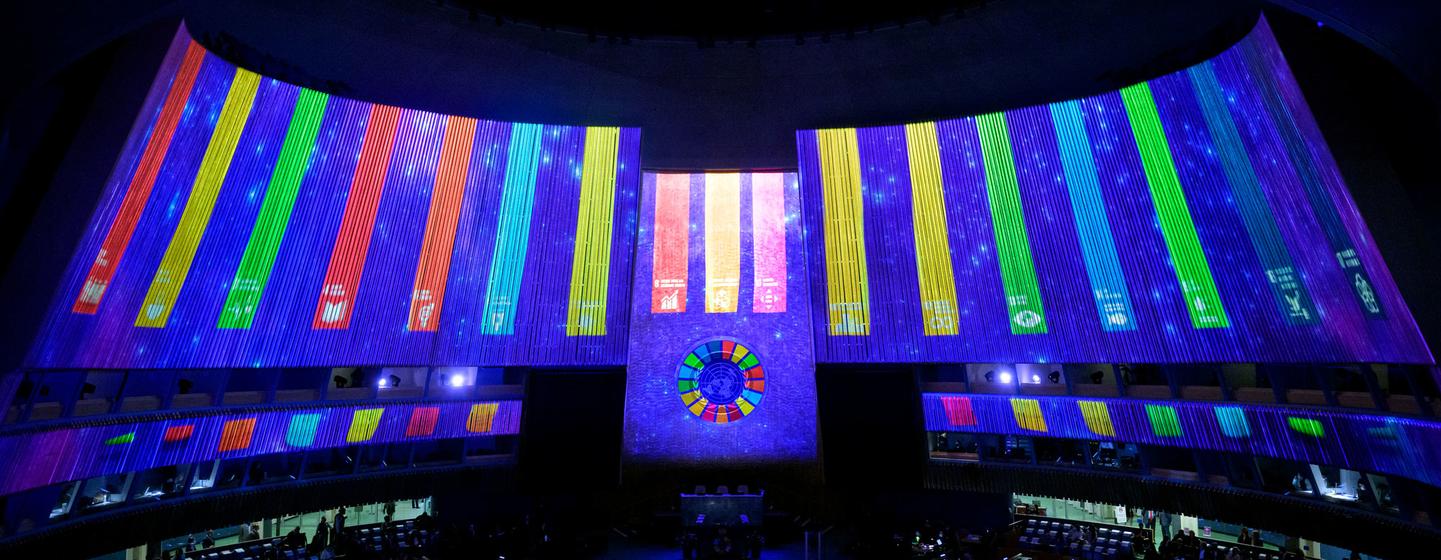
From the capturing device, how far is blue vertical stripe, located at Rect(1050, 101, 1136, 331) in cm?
1155

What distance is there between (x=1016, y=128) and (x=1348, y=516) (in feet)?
24.7

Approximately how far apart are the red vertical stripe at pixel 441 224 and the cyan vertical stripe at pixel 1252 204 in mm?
11972

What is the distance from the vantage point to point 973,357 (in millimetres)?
12836

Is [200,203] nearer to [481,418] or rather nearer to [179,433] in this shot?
[179,433]

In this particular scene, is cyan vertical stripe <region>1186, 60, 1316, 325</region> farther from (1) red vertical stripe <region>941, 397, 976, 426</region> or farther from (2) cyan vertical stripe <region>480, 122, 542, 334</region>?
(2) cyan vertical stripe <region>480, 122, 542, 334</region>

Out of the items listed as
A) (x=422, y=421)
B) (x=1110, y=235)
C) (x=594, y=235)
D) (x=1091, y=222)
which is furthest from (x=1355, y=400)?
(x=422, y=421)

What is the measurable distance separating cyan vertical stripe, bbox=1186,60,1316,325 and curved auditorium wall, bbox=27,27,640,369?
370 inches

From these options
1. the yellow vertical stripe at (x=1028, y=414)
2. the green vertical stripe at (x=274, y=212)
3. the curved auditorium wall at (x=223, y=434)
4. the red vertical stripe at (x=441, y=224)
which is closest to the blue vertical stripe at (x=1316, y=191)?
the yellow vertical stripe at (x=1028, y=414)

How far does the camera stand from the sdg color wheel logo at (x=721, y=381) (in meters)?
16.6

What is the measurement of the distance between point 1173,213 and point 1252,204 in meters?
1.28

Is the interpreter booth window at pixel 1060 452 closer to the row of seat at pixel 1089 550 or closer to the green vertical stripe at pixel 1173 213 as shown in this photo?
the row of seat at pixel 1089 550

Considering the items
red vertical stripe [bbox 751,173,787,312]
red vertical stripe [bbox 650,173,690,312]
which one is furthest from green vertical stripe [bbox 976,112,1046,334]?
red vertical stripe [bbox 650,173,690,312]

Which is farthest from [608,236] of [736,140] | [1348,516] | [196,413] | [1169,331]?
[1348,516]

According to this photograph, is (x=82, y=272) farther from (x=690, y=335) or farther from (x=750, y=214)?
(x=750, y=214)
